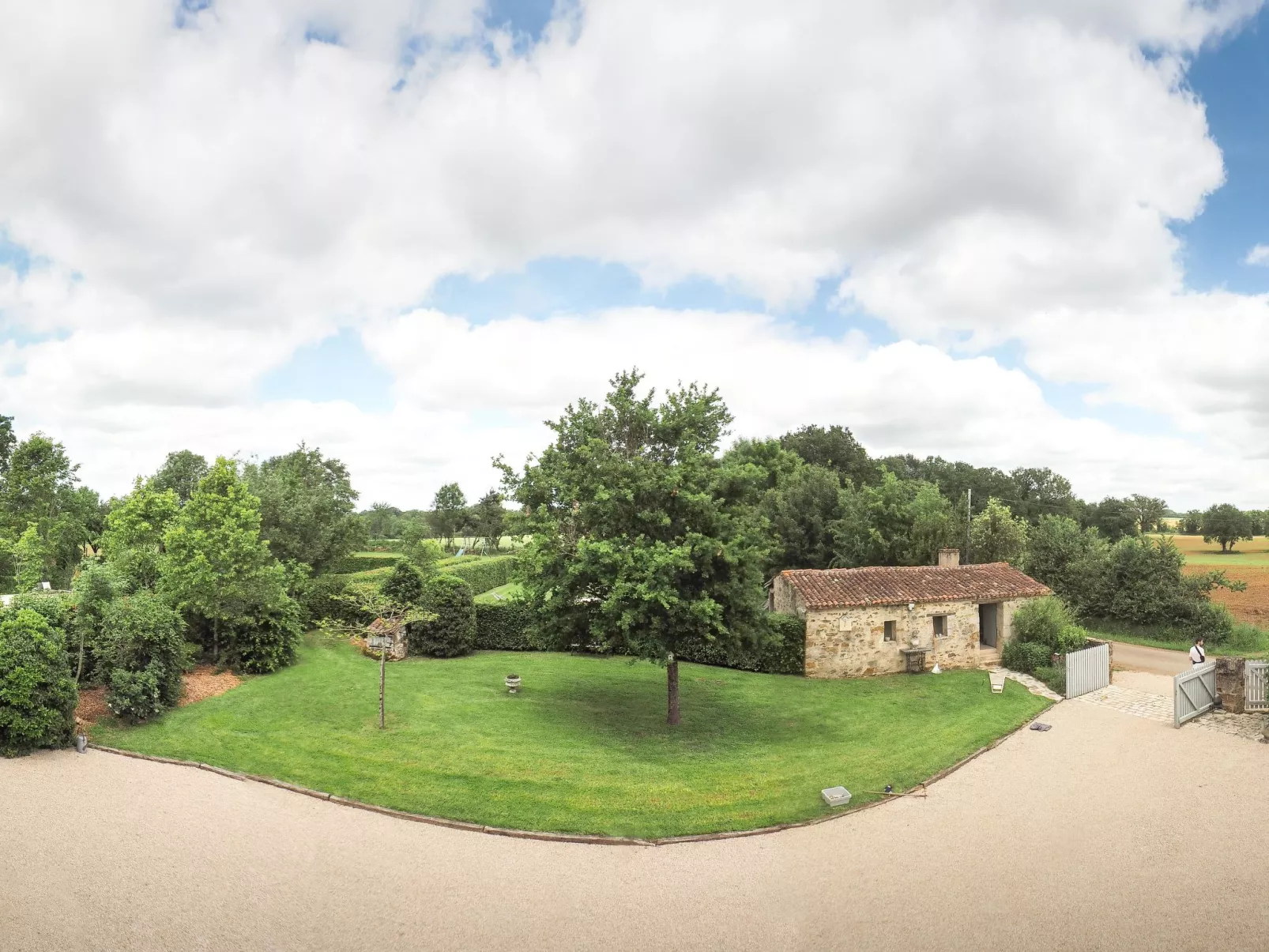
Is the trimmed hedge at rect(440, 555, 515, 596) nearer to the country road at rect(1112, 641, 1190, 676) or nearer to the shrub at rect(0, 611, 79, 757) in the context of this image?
the shrub at rect(0, 611, 79, 757)

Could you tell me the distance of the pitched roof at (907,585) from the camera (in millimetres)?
25719

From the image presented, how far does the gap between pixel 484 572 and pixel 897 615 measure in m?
28.1

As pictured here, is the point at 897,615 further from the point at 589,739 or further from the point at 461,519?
the point at 461,519

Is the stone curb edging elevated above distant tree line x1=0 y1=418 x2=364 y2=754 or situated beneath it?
situated beneath

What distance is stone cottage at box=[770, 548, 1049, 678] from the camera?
998 inches

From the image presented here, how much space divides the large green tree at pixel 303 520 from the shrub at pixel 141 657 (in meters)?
12.2

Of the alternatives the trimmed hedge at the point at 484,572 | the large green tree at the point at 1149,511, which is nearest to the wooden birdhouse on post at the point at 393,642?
the trimmed hedge at the point at 484,572

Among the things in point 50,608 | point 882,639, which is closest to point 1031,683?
point 882,639

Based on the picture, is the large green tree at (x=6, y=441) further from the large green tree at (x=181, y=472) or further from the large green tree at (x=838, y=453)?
the large green tree at (x=838, y=453)

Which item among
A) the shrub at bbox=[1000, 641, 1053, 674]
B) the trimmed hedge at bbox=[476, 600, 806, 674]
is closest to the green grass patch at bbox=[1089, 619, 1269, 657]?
the shrub at bbox=[1000, 641, 1053, 674]

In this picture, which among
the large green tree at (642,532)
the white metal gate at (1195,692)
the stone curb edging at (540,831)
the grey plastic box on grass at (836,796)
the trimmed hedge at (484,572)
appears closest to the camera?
the stone curb edging at (540,831)

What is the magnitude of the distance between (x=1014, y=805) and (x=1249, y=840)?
3.46 m

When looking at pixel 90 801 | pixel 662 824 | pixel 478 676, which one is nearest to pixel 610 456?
pixel 662 824

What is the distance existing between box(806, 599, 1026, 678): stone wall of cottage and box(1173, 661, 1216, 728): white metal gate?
26.4 ft
